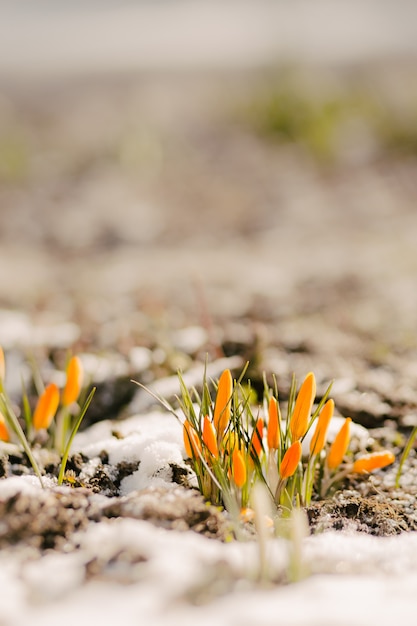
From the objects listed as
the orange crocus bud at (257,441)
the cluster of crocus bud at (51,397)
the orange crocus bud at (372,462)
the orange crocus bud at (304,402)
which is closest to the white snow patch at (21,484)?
the cluster of crocus bud at (51,397)

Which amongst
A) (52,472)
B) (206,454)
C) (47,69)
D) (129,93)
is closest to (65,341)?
(52,472)

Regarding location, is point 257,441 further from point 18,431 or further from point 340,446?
point 18,431

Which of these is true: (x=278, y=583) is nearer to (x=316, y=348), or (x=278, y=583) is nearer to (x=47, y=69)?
(x=316, y=348)

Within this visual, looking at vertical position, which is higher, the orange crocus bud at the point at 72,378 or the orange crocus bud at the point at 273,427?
the orange crocus bud at the point at 72,378

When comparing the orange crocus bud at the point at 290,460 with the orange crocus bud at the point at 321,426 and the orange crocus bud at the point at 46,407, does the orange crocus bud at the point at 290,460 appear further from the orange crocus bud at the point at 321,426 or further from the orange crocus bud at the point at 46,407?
the orange crocus bud at the point at 46,407

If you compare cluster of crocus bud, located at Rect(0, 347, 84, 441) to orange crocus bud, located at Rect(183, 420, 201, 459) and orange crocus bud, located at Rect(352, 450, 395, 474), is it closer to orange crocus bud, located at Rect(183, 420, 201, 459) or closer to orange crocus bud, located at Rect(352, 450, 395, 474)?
orange crocus bud, located at Rect(183, 420, 201, 459)

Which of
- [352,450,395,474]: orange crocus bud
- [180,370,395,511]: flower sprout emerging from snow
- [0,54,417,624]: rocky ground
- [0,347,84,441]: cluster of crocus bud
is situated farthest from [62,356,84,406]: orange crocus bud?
[352,450,395,474]: orange crocus bud
